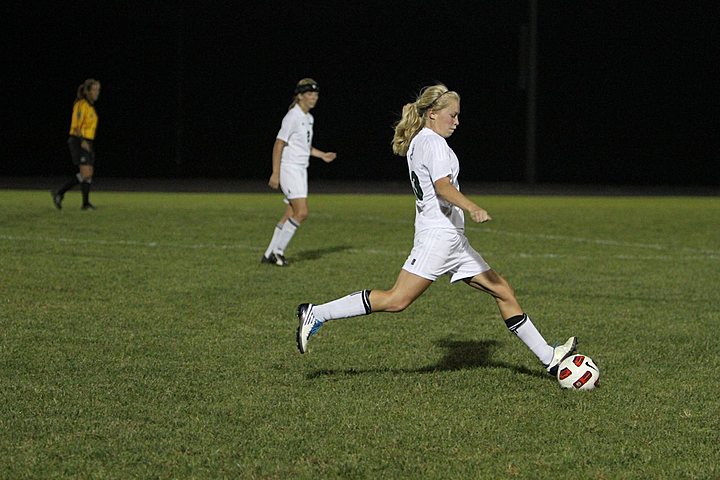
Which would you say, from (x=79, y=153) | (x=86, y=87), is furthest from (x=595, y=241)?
(x=79, y=153)

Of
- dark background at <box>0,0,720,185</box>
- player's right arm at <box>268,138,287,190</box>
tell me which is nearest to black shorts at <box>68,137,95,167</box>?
player's right arm at <box>268,138,287,190</box>

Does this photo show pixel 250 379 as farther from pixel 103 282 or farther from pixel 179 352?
pixel 103 282

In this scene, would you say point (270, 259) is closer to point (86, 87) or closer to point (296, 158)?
point (296, 158)

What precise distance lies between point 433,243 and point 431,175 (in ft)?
1.18

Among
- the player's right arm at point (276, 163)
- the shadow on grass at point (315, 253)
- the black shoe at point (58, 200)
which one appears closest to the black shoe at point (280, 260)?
the shadow on grass at point (315, 253)

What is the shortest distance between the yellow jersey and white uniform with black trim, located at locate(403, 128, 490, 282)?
1238 cm

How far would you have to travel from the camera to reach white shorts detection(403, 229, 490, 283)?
545 cm

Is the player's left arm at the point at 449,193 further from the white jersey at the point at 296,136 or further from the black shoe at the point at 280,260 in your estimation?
the white jersey at the point at 296,136

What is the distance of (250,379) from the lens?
5.66 m

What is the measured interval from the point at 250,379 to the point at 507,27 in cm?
2526

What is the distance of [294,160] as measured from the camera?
1136 centimetres

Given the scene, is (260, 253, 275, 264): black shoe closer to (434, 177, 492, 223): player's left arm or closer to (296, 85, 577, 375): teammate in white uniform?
(296, 85, 577, 375): teammate in white uniform

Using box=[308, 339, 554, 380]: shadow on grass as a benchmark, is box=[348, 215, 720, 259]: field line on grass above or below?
below

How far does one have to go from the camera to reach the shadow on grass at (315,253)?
11641 mm
